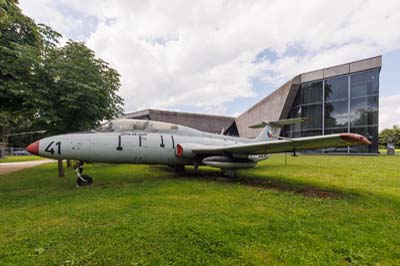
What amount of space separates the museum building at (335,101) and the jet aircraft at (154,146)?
2460 centimetres

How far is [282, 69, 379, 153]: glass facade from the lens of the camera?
26.2 metres

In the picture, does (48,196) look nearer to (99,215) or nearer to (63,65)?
(99,215)

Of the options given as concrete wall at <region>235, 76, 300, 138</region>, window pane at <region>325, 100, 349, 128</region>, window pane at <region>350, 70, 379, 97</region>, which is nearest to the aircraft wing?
window pane at <region>325, 100, 349, 128</region>

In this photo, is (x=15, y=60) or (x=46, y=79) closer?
(x=15, y=60)

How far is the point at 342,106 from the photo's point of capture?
2812 centimetres

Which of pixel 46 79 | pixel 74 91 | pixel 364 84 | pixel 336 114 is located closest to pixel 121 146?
pixel 74 91

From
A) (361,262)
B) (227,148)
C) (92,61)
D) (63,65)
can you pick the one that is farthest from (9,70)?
(361,262)

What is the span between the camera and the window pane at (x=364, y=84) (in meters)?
26.1

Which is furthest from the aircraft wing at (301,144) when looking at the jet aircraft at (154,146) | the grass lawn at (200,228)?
the grass lawn at (200,228)

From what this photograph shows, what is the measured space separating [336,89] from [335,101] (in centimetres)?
161

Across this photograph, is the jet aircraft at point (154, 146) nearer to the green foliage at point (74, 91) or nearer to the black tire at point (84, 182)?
the black tire at point (84, 182)

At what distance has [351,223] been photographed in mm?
4246

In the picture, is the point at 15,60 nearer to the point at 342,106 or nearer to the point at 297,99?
the point at 342,106

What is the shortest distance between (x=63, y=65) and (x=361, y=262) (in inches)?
412
